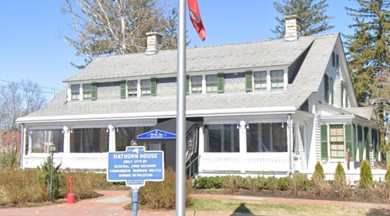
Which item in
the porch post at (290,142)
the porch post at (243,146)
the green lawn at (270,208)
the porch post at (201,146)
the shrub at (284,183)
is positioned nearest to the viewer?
the green lawn at (270,208)

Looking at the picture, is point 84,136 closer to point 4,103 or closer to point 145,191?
point 145,191

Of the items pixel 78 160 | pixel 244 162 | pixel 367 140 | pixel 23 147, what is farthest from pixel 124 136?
pixel 367 140

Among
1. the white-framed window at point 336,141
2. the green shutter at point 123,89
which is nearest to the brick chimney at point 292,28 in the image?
the white-framed window at point 336,141

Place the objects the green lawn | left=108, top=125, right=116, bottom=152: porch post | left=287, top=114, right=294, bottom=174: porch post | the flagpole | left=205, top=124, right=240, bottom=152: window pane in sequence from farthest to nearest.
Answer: left=205, top=124, right=240, bottom=152: window pane < left=108, top=125, right=116, bottom=152: porch post < left=287, top=114, right=294, bottom=174: porch post < the green lawn < the flagpole

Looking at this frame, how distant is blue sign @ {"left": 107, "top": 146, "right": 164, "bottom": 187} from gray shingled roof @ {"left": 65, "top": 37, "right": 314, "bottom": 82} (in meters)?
15.0

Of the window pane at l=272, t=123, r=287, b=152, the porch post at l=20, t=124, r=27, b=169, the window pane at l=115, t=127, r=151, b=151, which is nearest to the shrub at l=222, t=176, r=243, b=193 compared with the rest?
the window pane at l=272, t=123, r=287, b=152

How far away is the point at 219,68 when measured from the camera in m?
22.4

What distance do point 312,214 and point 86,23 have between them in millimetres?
35373

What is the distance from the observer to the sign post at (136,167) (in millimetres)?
7184

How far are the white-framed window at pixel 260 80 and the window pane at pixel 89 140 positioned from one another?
9.06m

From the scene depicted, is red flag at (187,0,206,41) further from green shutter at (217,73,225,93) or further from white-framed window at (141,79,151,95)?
white-framed window at (141,79,151,95)

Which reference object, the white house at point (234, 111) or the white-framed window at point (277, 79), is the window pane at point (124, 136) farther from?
the white-framed window at point (277, 79)

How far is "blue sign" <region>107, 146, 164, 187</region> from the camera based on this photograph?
7184 millimetres

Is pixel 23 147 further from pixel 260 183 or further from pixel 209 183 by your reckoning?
pixel 260 183
